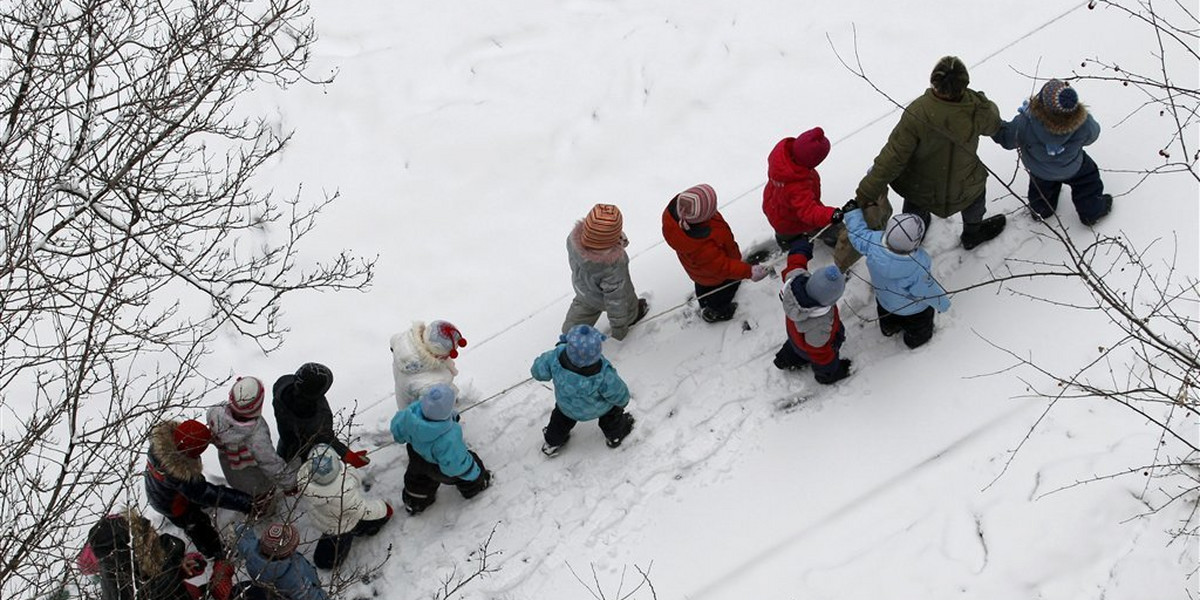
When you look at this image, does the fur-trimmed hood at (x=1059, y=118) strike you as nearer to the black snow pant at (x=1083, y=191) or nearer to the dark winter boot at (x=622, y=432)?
the black snow pant at (x=1083, y=191)

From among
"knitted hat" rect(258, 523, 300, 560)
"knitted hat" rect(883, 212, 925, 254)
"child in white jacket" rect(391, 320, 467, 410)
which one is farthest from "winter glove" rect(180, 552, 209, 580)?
"knitted hat" rect(883, 212, 925, 254)

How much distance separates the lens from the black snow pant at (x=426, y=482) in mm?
6766

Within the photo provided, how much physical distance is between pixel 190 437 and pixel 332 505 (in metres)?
1.02

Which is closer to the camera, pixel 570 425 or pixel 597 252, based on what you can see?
pixel 597 252

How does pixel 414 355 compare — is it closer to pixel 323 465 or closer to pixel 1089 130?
pixel 323 465

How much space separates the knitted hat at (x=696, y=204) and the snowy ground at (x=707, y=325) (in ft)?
3.73

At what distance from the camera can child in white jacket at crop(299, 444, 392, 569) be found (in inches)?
256

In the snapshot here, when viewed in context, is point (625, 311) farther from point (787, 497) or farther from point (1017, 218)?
point (1017, 218)

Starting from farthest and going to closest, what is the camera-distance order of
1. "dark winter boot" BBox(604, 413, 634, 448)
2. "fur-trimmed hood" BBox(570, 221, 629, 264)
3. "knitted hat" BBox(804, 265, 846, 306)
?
"dark winter boot" BBox(604, 413, 634, 448), "fur-trimmed hood" BBox(570, 221, 629, 264), "knitted hat" BBox(804, 265, 846, 306)

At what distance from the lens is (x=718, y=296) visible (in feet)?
24.3

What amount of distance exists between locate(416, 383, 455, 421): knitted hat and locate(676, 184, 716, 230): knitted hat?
6.48 ft

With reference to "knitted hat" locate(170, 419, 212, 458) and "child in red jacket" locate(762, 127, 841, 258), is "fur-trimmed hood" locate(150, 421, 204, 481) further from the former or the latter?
"child in red jacket" locate(762, 127, 841, 258)

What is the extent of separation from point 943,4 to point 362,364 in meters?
6.43

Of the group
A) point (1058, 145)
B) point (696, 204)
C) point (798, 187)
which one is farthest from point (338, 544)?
point (1058, 145)
